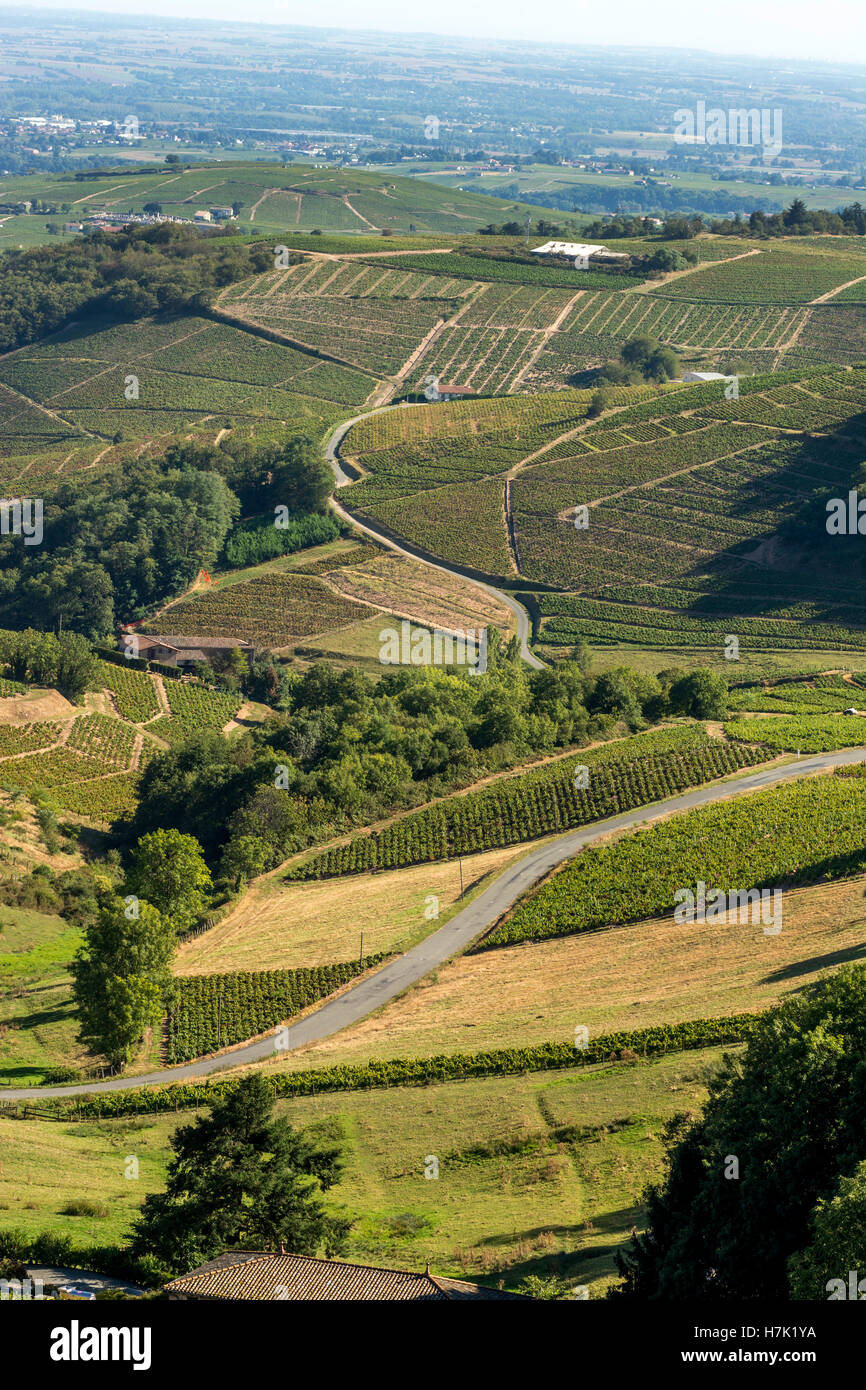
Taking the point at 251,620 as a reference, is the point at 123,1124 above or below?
below

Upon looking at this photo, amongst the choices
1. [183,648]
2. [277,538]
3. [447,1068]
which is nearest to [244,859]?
[447,1068]

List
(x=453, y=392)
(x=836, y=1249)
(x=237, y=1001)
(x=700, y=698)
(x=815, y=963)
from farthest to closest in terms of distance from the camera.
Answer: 1. (x=453, y=392)
2. (x=700, y=698)
3. (x=237, y=1001)
4. (x=815, y=963)
5. (x=836, y=1249)

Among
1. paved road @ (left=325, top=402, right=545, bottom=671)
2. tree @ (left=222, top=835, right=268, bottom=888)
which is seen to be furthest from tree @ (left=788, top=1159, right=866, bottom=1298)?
paved road @ (left=325, top=402, right=545, bottom=671)

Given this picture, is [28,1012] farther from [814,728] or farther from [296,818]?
[814,728]

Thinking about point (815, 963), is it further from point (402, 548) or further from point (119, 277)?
point (119, 277)

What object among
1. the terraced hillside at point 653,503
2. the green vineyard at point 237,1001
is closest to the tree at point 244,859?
the green vineyard at point 237,1001
